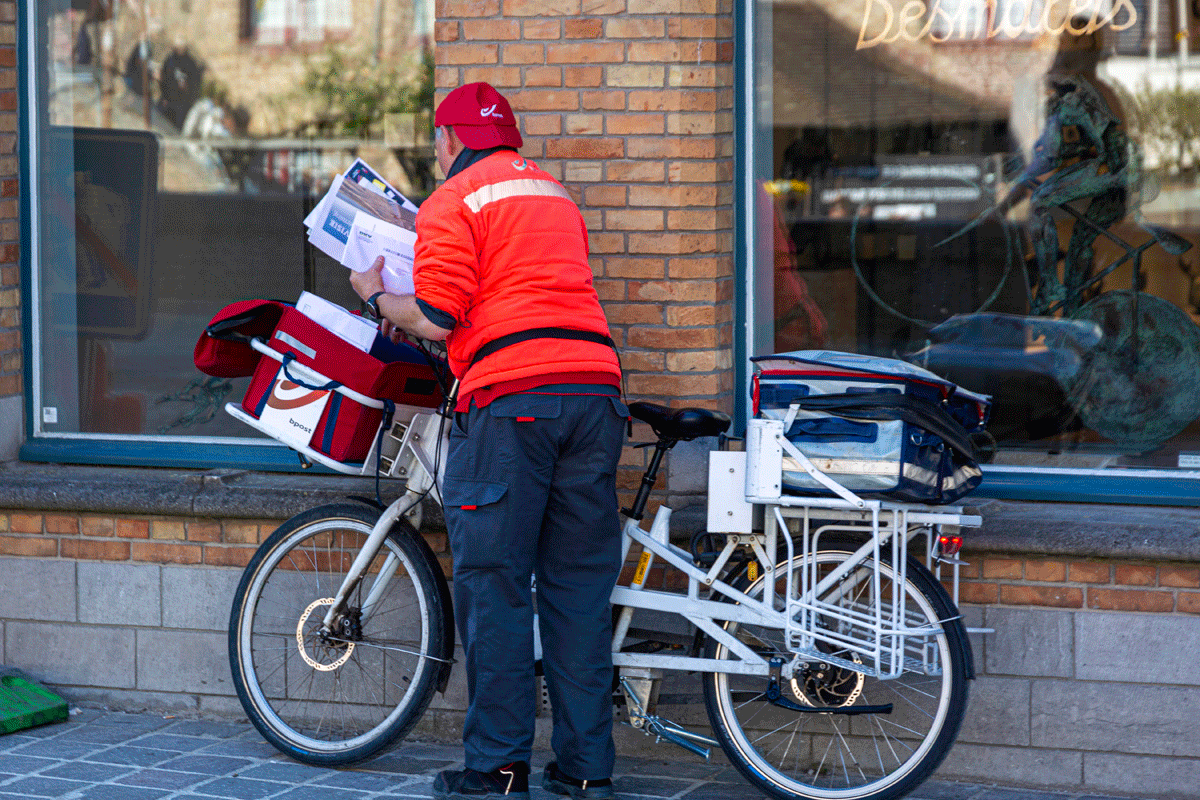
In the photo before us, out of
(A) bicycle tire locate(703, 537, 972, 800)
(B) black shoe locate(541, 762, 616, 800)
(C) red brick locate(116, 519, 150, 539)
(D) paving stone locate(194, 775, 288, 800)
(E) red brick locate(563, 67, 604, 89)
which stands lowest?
(D) paving stone locate(194, 775, 288, 800)

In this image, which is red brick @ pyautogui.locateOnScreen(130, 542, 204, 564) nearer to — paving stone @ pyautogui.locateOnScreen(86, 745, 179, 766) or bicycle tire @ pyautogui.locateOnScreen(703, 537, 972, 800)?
paving stone @ pyautogui.locateOnScreen(86, 745, 179, 766)

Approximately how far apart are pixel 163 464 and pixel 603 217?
2072 mm

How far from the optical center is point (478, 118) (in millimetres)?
4145

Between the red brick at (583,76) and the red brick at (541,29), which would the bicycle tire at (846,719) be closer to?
the red brick at (583,76)

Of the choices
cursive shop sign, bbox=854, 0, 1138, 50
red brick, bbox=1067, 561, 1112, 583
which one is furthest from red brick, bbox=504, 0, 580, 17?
red brick, bbox=1067, 561, 1112, 583

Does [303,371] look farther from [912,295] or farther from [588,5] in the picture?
[912,295]

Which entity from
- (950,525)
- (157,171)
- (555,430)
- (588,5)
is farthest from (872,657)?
(157,171)

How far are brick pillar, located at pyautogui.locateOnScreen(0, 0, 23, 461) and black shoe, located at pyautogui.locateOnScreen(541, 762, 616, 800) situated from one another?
107 inches

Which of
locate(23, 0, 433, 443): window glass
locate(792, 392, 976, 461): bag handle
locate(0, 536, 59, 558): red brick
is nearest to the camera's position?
locate(792, 392, 976, 461): bag handle

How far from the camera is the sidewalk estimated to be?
440 cm

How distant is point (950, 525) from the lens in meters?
4.23

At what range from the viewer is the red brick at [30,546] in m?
5.38

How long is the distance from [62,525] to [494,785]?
7.12 feet

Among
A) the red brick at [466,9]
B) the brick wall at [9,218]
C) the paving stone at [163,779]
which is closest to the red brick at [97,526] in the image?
the brick wall at [9,218]
